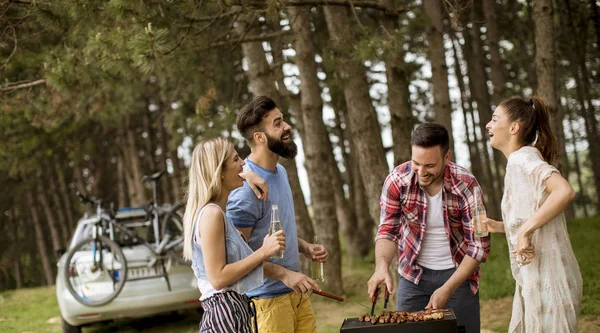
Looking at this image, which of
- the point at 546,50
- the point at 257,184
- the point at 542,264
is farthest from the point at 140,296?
the point at 542,264

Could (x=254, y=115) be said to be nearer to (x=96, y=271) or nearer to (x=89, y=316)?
(x=96, y=271)

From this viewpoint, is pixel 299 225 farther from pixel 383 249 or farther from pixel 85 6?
pixel 383 249

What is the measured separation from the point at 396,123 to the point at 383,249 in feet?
13.8

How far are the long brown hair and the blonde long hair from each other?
5.35 ft

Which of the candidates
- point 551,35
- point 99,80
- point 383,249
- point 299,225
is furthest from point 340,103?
point 383,249

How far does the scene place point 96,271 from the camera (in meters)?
8.68

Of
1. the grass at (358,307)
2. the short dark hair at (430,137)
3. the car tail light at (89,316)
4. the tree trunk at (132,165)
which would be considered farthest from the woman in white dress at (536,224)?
the tree trunk at (132,165)

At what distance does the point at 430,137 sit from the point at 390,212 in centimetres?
64

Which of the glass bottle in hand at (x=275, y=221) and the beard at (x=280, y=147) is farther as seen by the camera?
the beard at (x=280, y=147)

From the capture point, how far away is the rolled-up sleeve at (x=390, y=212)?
4.58 m

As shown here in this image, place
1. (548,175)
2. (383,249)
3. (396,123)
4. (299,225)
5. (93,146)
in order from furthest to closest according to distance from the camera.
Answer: (93,146) → (299,225) → (396,123) → (383,249) → (548,175)

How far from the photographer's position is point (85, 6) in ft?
25.5

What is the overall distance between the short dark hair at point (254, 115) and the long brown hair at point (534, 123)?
4.74ft

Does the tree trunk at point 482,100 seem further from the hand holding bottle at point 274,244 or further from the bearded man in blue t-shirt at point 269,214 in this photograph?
the hand holding bottle at point 274,244
